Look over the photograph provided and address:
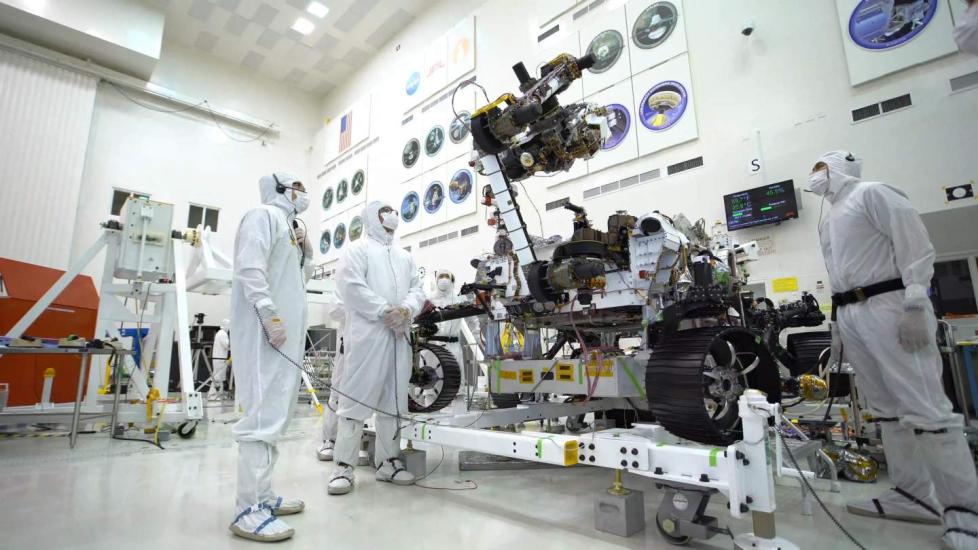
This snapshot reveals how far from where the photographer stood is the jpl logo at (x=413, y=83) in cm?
1244

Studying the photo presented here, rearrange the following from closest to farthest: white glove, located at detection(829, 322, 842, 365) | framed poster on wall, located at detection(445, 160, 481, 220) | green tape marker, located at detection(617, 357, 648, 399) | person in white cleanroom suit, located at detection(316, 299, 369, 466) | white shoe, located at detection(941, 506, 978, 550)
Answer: white shoe, located at detection(941, 506, 978, 550) < white glove, located at detection(829, 322, 842, 365) < green tape marker, located at detection(617, 357, 648, 399) < person in white cleanroom suit, located at detection(316, 299, 369, 466) < framed poster on wall, located at detection(445, 160, 481, 220)

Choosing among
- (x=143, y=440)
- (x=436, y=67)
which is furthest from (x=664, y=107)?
(x=143, y=440)

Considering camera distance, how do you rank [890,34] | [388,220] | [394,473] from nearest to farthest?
[394,473], [388,220], [890,34]

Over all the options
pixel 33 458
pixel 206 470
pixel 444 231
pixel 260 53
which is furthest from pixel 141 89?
pixel 206 470

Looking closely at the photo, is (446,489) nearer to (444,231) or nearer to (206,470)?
(206,470)

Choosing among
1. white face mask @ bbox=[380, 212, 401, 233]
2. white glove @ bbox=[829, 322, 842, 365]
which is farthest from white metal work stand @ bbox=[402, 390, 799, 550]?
white face mask @ bbox=[380, 212, 401, 233]

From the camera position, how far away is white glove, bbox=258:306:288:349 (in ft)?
7.67

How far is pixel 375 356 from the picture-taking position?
3.21m

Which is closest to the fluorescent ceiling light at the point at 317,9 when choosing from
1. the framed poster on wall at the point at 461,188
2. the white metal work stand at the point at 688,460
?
the framed poster on wall at the point at 461,188

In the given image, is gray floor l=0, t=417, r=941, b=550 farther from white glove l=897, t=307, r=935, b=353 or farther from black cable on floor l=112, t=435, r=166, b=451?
white glove l=897, t=307, r=935, b=353

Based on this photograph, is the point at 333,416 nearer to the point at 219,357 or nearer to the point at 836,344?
the point at 836,344

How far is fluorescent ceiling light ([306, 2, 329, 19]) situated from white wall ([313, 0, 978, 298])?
9259 mm

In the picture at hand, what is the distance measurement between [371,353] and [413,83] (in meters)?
11.0

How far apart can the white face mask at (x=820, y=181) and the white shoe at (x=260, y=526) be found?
11.1 feet
